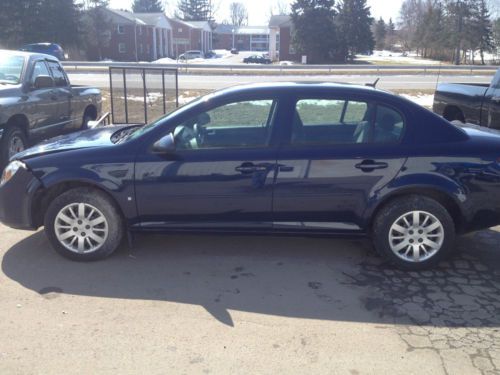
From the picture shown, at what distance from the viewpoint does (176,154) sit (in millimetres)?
4555

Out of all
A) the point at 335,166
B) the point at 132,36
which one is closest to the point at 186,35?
the point at 132,36

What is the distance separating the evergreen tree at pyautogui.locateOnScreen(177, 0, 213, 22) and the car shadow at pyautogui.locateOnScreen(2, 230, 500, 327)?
109759 millimetres

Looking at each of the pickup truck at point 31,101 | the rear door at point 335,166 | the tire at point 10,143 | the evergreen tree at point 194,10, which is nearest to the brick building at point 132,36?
the evergreen tree at point 194,10

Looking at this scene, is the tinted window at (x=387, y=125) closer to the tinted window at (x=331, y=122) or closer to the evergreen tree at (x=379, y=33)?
the tinted window at (x=331, y=122)

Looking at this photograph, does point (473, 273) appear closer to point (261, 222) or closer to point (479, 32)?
point (261, 222)

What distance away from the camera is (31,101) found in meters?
8.08

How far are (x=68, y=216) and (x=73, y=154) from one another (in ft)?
1.87

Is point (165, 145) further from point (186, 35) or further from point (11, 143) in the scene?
point (186, 35)

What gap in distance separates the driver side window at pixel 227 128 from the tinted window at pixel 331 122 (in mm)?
270

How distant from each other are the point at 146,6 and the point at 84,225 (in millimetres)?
99686

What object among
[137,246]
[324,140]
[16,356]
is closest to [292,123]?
[324,140]

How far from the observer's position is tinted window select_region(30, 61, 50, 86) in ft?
27.4

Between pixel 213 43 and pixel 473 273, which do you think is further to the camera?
pixel 213 43

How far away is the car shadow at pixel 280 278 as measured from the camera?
395 cm
